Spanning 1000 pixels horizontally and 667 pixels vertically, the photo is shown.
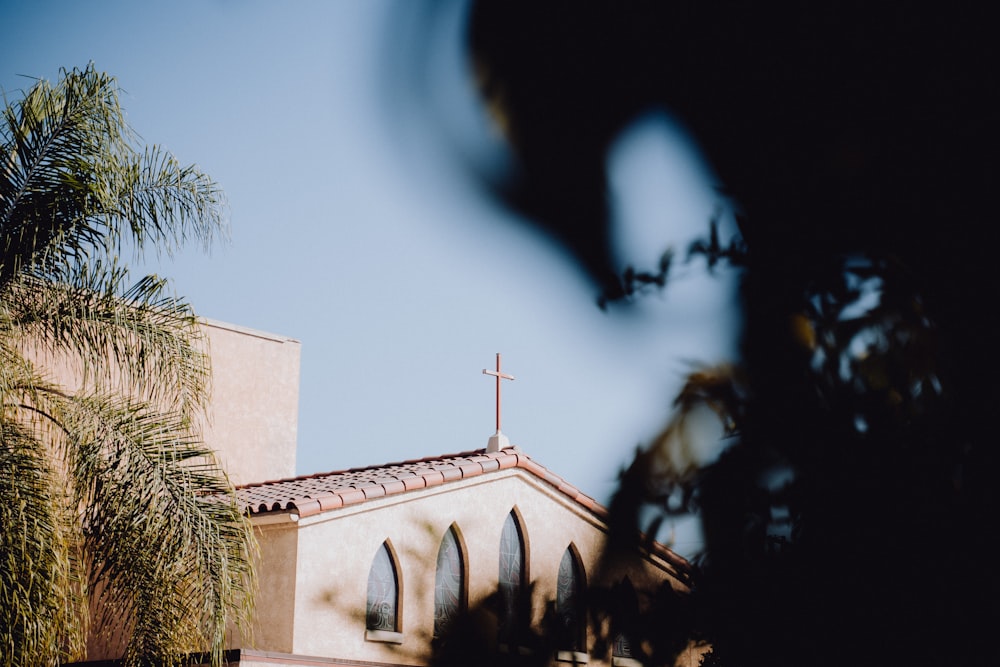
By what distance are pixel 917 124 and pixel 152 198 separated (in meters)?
9.89

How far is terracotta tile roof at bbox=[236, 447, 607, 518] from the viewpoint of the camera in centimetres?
1373

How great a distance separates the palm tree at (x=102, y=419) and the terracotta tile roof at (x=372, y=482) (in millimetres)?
3478

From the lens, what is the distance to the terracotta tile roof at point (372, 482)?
1373 cm

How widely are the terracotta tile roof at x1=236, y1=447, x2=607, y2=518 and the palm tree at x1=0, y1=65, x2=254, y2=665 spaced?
11.4 ft

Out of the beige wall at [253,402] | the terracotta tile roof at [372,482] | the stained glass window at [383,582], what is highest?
the beige wall at [253,402]

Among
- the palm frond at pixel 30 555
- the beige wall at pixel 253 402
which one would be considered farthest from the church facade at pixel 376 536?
the beige wall at pixel 253 402

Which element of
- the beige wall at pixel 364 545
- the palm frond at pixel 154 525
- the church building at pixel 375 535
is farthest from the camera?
the beige wall at pixel 364 545

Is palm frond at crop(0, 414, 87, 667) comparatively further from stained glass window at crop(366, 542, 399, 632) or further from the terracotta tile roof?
stained glass window at crop(366, 542, 399, 632)

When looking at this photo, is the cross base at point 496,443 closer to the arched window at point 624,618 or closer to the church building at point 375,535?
the church building at point 375,535

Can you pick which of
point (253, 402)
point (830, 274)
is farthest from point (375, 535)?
point (830, 274)

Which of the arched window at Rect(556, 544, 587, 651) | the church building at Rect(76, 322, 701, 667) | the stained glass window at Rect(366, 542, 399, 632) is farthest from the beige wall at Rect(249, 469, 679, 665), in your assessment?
the arched window at Rect(556, 544, 587, 651)

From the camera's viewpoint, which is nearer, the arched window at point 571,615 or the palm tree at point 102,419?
the arched window at point 571,615

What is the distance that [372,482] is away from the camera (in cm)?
1470

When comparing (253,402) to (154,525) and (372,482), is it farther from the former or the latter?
(154,525)
